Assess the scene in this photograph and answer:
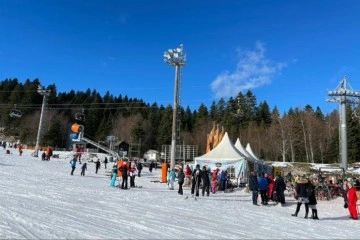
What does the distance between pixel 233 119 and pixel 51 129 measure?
42.5 m

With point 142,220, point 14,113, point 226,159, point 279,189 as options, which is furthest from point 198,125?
point 142,220

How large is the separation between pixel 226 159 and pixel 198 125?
215 feet

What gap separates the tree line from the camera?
71000mm

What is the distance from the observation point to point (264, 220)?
13.0m

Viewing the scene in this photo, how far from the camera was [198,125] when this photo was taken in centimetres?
9444

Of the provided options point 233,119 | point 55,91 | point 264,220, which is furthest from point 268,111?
point 264,220

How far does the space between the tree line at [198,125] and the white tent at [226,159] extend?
3715 centimetres

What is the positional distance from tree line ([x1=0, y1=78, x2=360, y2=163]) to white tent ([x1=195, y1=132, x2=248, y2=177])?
37.1m

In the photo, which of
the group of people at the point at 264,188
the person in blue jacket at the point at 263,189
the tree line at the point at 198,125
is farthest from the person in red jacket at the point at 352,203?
the tree line at the point at 198,125

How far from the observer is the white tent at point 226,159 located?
28406 millimetres

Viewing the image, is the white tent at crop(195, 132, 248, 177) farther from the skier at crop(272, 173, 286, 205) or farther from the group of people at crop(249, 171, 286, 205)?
the skier at crop(272, 173, 286, 205)

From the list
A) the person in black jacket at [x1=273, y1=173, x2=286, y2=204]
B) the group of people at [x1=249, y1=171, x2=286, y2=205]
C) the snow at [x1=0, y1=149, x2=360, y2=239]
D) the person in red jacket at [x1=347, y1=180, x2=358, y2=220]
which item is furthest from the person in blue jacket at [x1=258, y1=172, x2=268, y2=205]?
the person in red jacket at [x1=347, y1=180, x2=358, y2=220]

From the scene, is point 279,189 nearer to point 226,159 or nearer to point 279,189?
point 279,189

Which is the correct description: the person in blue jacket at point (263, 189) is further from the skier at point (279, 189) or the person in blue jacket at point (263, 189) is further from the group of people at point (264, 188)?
the skier at point (279, 189)
